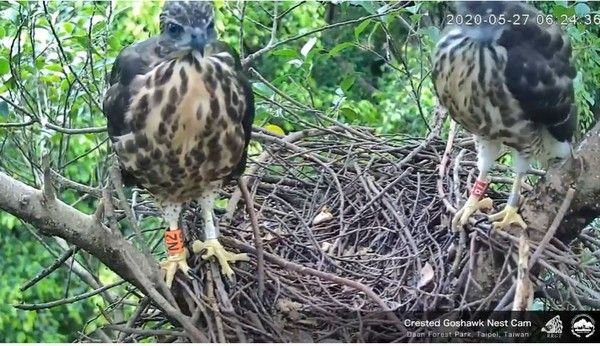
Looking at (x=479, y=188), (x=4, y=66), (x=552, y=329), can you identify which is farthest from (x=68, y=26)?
(x=552, y=329)

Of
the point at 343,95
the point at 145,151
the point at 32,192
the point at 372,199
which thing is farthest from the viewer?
the point at 343,95

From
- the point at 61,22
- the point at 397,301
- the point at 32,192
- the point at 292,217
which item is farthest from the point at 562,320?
the point at 61,22

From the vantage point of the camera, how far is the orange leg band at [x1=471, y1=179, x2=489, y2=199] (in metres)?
1.51

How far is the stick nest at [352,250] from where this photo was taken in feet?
4.42

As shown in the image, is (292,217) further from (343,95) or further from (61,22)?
(61,22)

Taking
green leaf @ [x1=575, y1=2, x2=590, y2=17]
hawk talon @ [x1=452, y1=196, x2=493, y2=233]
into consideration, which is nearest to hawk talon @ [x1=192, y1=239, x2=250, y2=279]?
hawk talon @ [x1=452, y1=196, x2=493, y2=233]

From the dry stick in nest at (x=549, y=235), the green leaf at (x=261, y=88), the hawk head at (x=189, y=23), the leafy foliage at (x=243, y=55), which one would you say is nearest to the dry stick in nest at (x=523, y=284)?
the dry stick in nest at (x=549, y=235)

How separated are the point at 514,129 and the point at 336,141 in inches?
22.3

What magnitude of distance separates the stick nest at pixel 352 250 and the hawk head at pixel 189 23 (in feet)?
1.41

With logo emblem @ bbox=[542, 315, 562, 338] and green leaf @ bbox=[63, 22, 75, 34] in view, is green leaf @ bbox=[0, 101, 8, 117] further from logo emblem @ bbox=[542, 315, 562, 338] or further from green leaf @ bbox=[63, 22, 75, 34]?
logo emblem @ bbox=[542, 315, 562, 338]

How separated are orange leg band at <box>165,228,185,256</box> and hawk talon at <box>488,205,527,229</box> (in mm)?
523

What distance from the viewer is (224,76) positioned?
1246 millimetres

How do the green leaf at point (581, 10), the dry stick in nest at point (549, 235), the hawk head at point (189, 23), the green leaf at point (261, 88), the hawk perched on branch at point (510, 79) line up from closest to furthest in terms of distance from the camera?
1. the hawk head at point (189, 23)
2. the dry stick in nest at point (549, 235)
3. the hawk perched on branch at point (510, 79)
4. the green leaf at point (581, 10)
5. the green leaf at point (261, 88)

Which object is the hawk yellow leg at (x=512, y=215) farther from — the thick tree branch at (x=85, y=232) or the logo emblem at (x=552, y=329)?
the thick tree branch at (x=85, y=232)
